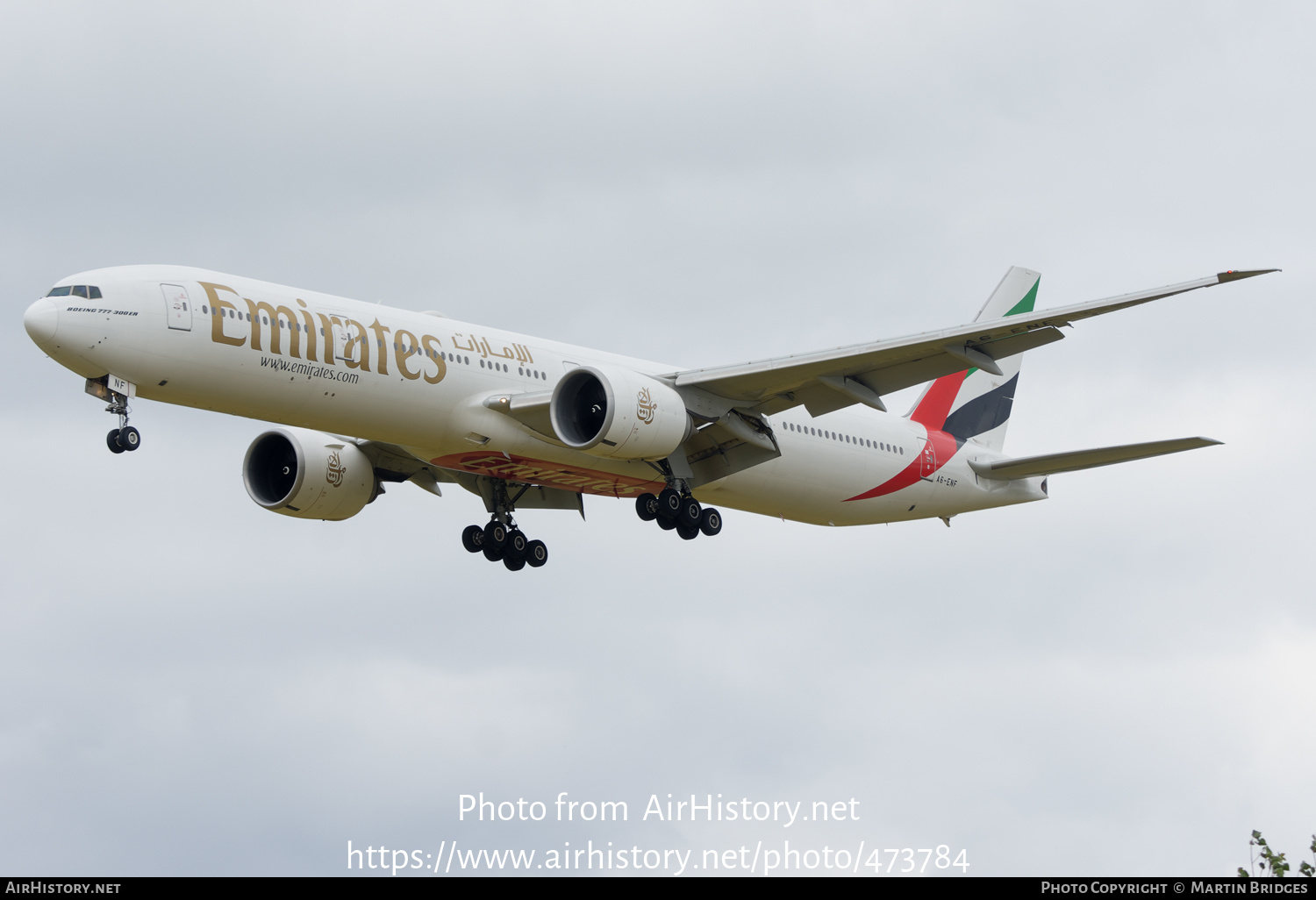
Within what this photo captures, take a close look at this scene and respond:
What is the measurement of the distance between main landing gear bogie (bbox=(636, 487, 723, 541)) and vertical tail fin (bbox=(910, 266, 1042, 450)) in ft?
29.3

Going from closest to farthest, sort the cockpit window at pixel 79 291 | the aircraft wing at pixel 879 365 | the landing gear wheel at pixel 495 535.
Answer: the cockpit window at pixel 79 291, the aircraft wing at pixel 879 365, the landing gear wheel at pixel 495 535

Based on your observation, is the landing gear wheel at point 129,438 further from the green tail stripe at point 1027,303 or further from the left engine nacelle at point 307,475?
the green tail stripe at point 1027,303

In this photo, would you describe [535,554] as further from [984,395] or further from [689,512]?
[984,395]

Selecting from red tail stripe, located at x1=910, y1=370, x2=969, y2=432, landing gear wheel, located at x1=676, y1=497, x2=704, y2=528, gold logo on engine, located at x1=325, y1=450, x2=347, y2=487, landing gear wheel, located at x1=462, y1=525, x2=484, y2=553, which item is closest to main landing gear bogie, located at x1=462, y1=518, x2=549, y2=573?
landing gear wheel, located at x1=462, y1=525, x2=484, y2=553

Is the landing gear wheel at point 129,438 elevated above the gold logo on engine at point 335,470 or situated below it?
below

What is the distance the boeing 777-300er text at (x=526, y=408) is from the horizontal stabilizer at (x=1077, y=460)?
67 mm

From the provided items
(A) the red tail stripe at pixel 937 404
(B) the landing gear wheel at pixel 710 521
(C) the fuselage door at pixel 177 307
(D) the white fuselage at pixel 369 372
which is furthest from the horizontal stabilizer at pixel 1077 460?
(C) the fuselage door at pixel 177 307

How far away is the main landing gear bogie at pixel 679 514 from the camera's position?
35031 mm

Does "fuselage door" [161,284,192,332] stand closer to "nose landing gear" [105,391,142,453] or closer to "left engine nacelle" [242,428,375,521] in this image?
"nose landing gear" [105,391,142,453]

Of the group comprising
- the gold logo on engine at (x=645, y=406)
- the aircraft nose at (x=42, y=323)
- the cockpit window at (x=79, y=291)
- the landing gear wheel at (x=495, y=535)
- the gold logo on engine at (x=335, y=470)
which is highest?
the gold logo on engine at (x=335, y=470)

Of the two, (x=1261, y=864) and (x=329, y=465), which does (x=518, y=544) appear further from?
(x=1261, y=864)

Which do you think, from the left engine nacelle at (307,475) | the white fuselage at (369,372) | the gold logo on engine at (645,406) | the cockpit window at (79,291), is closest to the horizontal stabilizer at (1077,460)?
the white fuselage at (369,372)

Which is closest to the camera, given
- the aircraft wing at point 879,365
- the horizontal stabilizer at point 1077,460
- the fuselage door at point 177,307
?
the fuselage door at point 177,307

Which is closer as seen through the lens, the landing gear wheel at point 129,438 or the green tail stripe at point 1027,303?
the landing gear wheel at point 129,438
